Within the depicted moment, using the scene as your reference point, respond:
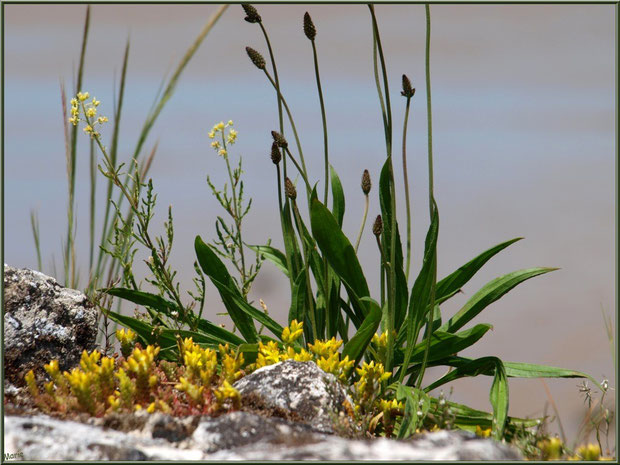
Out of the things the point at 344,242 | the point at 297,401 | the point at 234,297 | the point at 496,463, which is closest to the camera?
the point at 496,463

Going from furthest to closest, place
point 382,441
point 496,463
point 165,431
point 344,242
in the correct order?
point 344,242 → point 165,431 → point 382,441 → point 496,463

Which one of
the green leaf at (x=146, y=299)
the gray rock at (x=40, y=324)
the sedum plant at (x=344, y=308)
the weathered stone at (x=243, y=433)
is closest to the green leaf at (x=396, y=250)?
the sedum plant at (x=344, y=308)

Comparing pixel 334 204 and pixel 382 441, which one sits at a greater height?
pixel 334 204

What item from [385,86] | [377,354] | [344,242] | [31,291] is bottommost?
[377,354]

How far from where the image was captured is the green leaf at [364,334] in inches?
123

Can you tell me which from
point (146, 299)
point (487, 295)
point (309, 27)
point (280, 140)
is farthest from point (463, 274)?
point (146, 299)

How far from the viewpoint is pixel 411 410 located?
2.88m

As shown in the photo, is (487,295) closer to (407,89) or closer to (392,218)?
(392,218)

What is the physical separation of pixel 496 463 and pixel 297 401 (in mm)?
1018

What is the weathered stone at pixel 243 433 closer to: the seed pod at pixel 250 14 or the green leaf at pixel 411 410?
the green leaf at pixel 411 410

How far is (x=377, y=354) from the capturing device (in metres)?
3.50

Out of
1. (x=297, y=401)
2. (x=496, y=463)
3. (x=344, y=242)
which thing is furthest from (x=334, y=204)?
(x=496, y=463)

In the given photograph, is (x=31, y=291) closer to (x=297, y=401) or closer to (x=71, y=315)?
(x=71, y=315)

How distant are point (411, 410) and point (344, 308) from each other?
1017 millimetres
